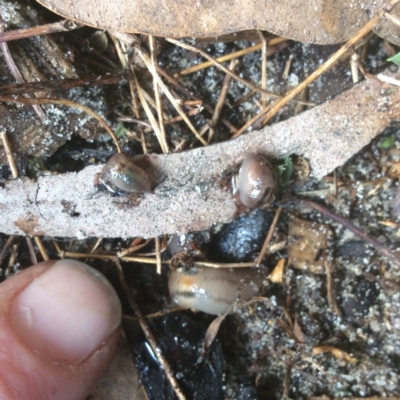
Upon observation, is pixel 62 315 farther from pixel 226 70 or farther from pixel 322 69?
pixel 322 69

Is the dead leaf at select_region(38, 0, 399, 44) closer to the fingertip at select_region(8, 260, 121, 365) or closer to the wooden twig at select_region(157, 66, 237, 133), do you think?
the wooden twig at select_region(157, 66, 237, 133)

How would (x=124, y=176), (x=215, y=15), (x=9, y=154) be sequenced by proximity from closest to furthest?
1. (x=215, y=15)
2. (x=124, y=176)
3. (x=9, y=154)

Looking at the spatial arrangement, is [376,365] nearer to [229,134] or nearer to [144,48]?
[229,134]

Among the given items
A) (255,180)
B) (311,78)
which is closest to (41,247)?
(255,180)

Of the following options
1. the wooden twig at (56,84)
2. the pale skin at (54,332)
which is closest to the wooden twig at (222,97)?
the wooden twig at (56,84)

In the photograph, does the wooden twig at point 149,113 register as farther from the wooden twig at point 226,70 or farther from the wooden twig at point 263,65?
the wooden twig at point 263,65

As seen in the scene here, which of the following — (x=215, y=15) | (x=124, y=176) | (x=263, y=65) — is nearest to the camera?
(x=215, y=15)

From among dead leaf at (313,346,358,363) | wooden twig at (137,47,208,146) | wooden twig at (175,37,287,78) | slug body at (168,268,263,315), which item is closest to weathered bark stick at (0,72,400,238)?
wooden twig at (137,47,208,146)
